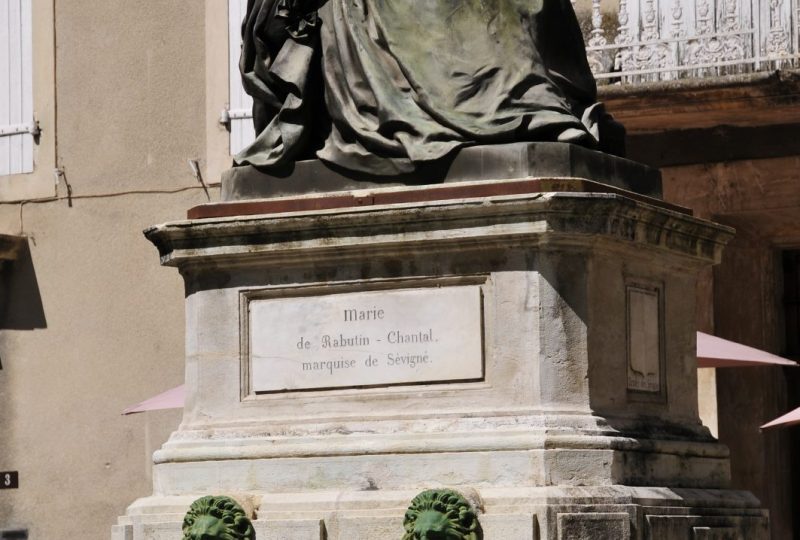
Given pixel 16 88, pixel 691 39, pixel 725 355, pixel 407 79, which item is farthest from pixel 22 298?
pixel 407 79

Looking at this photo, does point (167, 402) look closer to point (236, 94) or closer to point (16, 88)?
point (236, 94)

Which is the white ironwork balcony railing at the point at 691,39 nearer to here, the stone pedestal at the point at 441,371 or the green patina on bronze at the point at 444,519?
the stone pedestal at the point at 441,371

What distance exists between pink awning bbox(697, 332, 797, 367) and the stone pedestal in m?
4.63

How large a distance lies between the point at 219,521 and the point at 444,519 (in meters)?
0.85

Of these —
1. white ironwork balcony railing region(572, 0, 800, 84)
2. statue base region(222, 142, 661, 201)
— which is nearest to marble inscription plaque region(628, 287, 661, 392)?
statue base region(222, 142, 661, 201)

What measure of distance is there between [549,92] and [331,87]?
0.82 metres

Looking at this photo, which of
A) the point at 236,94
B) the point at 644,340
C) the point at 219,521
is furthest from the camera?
the point at 236,94

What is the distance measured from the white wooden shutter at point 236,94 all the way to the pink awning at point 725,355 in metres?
5.31

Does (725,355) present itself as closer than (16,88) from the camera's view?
Yes

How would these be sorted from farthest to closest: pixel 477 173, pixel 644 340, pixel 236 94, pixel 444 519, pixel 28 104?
pixel 28 104 → pixel 236 94 → pixel 644 340 → pixel 477 173 → pixel 444 519

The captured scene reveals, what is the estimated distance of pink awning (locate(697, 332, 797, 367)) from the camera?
14242 millimetres

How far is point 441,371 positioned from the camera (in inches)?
356

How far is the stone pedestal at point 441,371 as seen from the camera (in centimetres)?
881

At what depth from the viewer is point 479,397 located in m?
8.95
